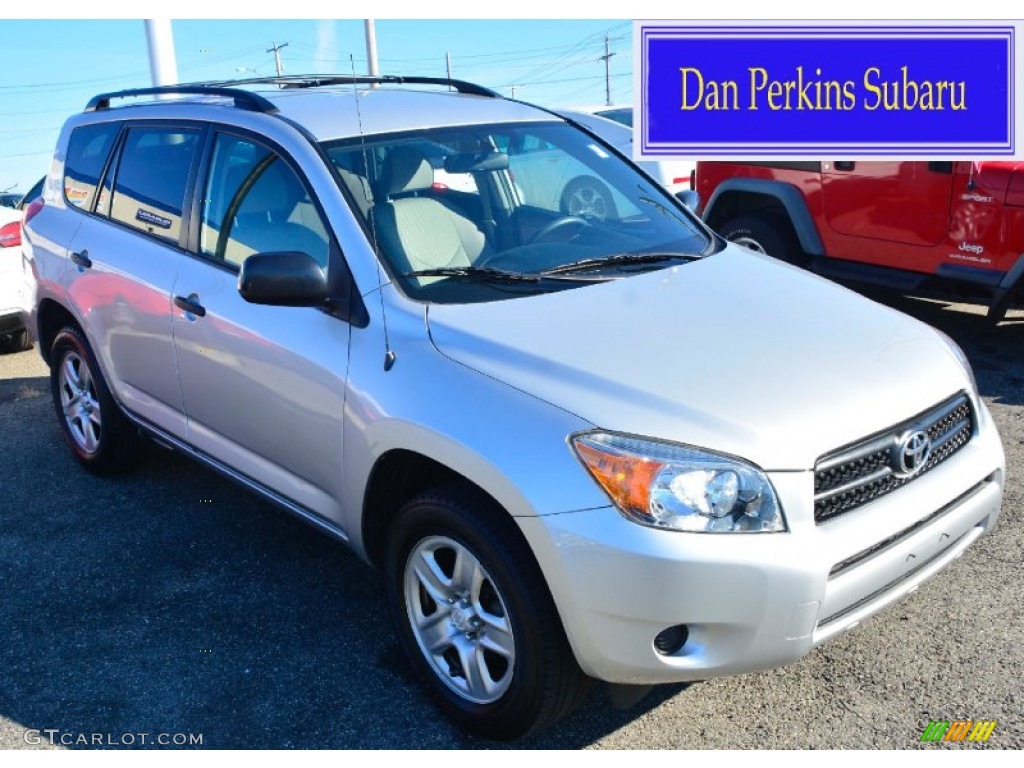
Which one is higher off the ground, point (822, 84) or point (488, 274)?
point (822, 84)

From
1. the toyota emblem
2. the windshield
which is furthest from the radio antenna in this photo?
the toyota emblem

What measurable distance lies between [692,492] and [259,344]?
5.48ft

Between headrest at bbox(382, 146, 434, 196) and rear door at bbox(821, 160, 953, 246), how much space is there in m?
4.08

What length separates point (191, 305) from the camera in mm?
3740

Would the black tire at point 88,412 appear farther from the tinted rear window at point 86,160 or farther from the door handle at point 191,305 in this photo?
the door handle at point 191,305

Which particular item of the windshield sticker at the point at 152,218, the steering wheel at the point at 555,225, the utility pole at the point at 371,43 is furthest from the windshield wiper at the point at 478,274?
the utility pole at the point at 371,43

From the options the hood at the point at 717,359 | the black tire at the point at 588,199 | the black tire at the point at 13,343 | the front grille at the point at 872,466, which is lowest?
the black tire at the point at 13,343

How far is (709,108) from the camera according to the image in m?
7.58

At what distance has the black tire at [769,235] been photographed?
743 centimetres

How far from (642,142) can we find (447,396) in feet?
18.6

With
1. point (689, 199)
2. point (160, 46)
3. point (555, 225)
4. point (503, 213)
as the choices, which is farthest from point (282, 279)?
point (160, 46)

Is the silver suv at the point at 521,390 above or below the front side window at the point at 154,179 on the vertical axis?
below

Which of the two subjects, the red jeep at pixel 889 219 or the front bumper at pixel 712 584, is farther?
the red jeep at pixel 889 219

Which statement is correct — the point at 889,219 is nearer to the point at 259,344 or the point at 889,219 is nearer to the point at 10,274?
the point at 259,344
